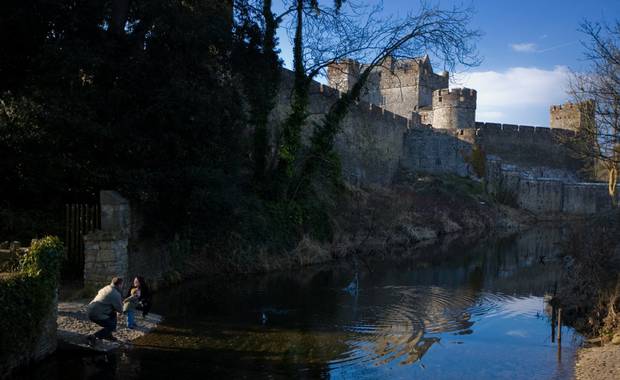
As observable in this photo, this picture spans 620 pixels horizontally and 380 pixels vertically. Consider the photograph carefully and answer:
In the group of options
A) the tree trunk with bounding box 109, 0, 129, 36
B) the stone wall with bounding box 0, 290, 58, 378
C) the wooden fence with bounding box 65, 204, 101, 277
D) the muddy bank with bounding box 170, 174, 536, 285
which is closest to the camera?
the stone wall with bounding box 0, 290, 58, 378

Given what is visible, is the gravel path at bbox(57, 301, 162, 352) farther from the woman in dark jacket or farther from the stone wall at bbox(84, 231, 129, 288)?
the stone wall at bbox(84, 231, 129, 288)

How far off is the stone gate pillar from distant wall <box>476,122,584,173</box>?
34506mm

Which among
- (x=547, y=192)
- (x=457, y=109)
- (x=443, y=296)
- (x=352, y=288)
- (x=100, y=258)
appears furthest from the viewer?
(x=457, y=109)

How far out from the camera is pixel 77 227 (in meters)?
10.9

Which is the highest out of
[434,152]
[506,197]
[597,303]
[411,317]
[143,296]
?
[434,152]

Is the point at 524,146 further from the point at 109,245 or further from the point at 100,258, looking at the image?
the point at 100,258

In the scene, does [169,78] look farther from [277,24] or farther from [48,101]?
[277,24]

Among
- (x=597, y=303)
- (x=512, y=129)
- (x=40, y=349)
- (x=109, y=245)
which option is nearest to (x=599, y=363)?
(x=597, y=303)

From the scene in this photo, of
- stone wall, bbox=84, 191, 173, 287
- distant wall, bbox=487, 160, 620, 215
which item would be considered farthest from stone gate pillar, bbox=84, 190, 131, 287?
distant wall, bbox=487, 160, 620, 215

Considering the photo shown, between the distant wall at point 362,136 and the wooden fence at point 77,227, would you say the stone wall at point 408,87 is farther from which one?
the wooden fence at point 77,227

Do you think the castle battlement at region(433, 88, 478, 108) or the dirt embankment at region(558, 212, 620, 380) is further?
the castle battlement at region(433, 88, 478, 108)

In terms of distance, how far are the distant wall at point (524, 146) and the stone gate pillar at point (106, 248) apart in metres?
34.5

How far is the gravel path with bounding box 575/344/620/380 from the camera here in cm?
722

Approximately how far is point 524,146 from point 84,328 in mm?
39749
